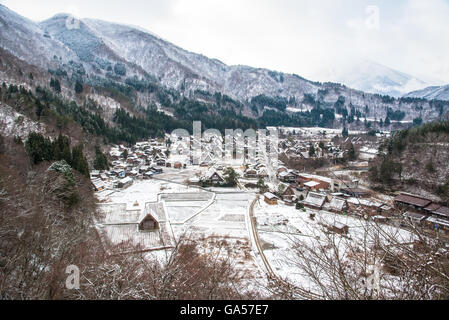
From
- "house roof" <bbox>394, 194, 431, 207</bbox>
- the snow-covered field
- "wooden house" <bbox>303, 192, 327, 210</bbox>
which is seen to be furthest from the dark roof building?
"wooden house" <bbox>303, 192, 327, 210</bbox>

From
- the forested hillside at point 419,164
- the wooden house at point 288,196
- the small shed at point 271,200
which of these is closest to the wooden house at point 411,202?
the forested hillside at point 419,164

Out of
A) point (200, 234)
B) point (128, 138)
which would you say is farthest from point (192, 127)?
point (200, 234)

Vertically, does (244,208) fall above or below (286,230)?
below

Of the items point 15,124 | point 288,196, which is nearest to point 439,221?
point 288,196

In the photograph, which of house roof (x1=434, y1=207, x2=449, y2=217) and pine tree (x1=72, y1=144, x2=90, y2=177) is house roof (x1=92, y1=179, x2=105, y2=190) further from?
house roof (x1=434, y1=207, x2=449, y2=217)

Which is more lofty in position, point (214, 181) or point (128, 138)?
point (128, 138)

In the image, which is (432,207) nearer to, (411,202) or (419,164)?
(411,202)

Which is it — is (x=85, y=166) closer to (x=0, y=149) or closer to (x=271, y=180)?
(x=0, y=149)

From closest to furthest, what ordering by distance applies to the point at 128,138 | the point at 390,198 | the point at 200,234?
the point at 200,234, the point at 390,198, the point at 128,138
